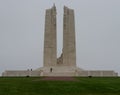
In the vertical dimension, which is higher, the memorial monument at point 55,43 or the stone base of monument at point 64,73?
the memorial monument at point 55,43

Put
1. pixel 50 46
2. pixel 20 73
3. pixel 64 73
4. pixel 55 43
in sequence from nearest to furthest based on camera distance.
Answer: pixel 20 73 < pixel 64 73 < pixel 50 46 < pixel 55 43

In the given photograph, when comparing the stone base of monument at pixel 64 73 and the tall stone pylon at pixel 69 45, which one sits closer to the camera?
the stone base of monument at pixel 64 73

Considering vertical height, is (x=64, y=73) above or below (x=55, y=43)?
below

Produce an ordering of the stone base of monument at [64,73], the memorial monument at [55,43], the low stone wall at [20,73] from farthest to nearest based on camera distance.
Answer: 1. the memorial monument at [55,43]
2. the low stone wall at [20,73]
3. the stone base of monument at [64,73]

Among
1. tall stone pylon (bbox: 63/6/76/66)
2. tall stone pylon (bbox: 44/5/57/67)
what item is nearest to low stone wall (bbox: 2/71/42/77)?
tall stone pylon (bbox: 44/5/57/67)

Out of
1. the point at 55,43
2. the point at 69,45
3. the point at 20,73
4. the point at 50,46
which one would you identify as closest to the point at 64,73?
the point at 20,73

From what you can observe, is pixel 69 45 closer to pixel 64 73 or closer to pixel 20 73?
pixel 64 73

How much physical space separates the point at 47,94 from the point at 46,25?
30.2 metres

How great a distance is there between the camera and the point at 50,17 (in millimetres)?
44156

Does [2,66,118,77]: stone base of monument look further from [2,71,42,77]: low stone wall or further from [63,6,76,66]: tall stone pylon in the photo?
[63,6,76,66]: tall stone pylon

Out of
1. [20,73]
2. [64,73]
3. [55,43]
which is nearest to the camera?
[20,73]

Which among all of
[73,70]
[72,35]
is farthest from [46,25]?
[73,70]

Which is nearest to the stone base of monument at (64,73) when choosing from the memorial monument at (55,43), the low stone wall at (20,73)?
the low stone wall at (20,73)

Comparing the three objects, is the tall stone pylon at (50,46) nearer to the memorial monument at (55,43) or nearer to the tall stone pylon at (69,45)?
the memorial monument at (55,43)
